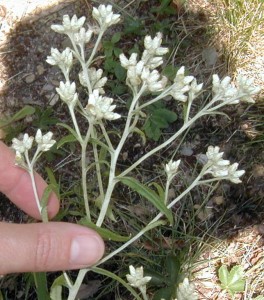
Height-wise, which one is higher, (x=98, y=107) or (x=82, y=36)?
(x=82, y=36)

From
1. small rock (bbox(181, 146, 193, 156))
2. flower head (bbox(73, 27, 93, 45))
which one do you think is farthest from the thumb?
small rock (bbox(181, 146, 193, 156))

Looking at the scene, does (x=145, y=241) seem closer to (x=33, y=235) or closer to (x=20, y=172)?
(x=20, y=172)

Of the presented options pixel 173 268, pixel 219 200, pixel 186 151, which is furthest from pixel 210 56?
pixel 173 268

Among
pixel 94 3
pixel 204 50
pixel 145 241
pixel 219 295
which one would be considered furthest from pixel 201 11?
pixel 219 295

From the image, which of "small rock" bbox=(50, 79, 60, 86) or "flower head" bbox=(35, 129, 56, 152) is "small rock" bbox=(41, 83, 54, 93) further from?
"flower head" bbox=(35, 129, 56, 152)

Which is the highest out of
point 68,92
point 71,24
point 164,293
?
point 71,24

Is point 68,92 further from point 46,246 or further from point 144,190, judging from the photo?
point 46,246
